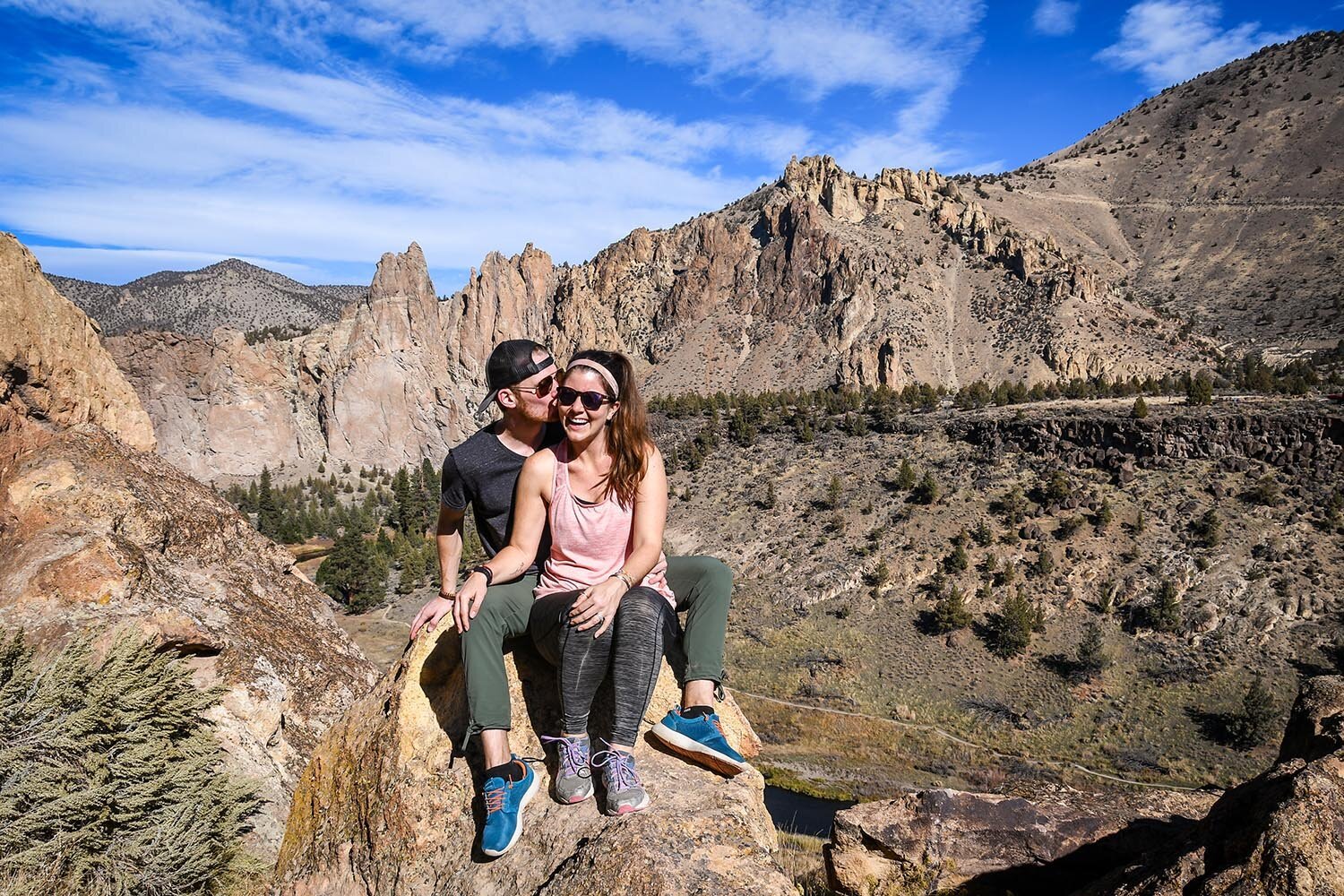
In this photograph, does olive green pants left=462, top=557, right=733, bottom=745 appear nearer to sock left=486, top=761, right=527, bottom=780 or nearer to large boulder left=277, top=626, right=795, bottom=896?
sock left=486, top=761, right=527, bottom=780

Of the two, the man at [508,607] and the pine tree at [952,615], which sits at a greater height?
the man at [508,607]

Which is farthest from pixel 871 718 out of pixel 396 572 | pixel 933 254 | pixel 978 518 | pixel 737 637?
pixel 933 254

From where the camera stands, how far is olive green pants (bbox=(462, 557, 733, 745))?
4.12 meters

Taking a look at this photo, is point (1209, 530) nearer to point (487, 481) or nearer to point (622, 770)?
point (487, 481)

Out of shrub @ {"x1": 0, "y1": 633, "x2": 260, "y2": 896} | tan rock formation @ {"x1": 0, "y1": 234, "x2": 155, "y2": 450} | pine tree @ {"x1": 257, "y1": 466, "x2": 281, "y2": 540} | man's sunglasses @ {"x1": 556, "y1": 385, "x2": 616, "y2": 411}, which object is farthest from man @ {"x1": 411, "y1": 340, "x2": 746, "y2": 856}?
pine tree @ {"x1": 257, "y1": 466, "x2": 281, "y2": 540}

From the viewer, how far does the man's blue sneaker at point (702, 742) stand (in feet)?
13.7

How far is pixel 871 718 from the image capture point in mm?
33875

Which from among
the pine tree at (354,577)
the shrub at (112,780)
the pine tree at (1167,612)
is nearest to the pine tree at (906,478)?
the pine tree at (1167,612)

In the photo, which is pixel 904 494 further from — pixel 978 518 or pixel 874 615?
pixel 874 615

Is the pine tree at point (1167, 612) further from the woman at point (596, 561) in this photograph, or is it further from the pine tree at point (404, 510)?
the pine tree at point (404, 510)

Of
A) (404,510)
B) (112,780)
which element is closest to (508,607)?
(112,780)

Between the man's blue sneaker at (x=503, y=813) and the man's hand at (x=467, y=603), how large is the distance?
0.88 metres

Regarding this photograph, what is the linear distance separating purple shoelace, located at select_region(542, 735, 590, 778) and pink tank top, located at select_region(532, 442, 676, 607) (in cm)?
85

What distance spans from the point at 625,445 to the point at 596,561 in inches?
28.4
